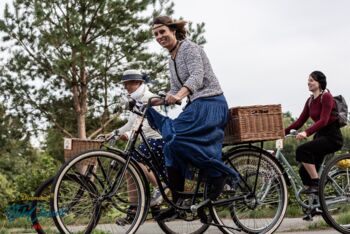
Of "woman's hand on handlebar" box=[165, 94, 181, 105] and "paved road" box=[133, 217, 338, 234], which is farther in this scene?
"paved road" box=[133, 217, 338, 234]

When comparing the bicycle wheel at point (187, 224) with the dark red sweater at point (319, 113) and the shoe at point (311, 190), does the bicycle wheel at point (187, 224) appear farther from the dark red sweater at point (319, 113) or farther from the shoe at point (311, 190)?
the dark red sweater at point (319, 113)

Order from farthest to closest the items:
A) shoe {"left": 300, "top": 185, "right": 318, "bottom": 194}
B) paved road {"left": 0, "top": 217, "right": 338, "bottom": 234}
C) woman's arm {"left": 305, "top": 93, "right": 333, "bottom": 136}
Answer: shoe {"left": 300, "top": 185, "right": 318, "bottom": 194} → woman's arm {"left": 305, "top": 93, "right": 333, "bottom": 136} → paved road {"left": 0, "top": 217, "right": 338, "bottom": 234}

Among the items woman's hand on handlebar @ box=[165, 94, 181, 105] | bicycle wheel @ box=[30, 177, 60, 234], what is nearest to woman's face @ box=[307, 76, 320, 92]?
woman's hand on handlebar @ box=[165, 94, 181, 105]

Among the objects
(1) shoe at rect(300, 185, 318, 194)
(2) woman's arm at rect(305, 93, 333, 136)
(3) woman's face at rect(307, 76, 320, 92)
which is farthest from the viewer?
(3) woman's face at rect(307, 76, 320, 92)

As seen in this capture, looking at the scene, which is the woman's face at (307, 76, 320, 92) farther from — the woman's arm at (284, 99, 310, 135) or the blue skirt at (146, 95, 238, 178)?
the blue skirt at (146, 95, 238, 178)

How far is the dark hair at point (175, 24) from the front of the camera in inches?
175

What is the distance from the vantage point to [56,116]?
20531mm

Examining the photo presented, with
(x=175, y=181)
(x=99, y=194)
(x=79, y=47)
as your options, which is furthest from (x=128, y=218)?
(x=79, y=47)

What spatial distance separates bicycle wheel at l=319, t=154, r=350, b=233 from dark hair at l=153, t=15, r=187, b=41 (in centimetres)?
179

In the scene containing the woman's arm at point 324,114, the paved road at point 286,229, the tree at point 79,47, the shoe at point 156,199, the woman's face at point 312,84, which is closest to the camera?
the shoe at point 156,199

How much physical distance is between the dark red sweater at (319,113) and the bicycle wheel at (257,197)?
682 millimetres

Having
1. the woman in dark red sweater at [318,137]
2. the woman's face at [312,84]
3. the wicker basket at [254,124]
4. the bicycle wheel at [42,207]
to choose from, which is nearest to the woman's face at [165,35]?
the wicker basket at [254,124]

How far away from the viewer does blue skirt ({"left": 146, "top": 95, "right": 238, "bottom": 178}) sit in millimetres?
4324

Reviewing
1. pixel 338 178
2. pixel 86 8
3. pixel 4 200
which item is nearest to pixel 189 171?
pixel 338 178
